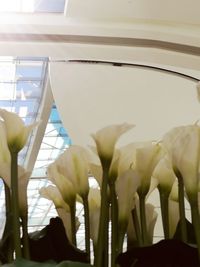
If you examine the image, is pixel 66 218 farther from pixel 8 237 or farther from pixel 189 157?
pixel 189 157

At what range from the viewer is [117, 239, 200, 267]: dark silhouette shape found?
58 cm

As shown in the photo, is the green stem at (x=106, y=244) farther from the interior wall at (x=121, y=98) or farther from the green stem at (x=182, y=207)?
the interior wall at (x=121, y=98)

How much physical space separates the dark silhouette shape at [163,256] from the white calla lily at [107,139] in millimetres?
118

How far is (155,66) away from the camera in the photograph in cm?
297

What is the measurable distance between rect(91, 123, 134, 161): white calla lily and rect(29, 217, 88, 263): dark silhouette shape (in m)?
0.10

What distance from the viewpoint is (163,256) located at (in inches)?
22.8

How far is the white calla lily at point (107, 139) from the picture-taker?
0.63 meters

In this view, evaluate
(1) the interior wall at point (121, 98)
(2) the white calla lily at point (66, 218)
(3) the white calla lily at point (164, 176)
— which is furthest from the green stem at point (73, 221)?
Result: (1) the interior wall at point (121, 98)

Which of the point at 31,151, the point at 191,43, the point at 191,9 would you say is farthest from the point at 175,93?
the point at 31,151

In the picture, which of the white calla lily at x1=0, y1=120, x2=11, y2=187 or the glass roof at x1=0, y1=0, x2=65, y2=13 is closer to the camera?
the white calla lily at x1=0, y1=120, x2=11, y2=187

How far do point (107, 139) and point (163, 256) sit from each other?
0.15 m

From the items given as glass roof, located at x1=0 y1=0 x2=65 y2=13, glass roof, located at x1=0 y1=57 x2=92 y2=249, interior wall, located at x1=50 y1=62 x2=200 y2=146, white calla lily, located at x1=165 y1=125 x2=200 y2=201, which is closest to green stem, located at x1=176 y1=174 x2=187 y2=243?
white calla lily, located at x1=165 y1=125 x2=200 y2=201

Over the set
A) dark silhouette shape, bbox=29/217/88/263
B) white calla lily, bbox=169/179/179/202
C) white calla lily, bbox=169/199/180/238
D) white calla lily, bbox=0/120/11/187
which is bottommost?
dark silhouette shape, bbox=29/217/88/263

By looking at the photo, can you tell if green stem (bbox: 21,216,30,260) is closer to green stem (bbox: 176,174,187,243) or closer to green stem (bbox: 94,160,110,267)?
green stem (bbox: 94,160,110,267)
